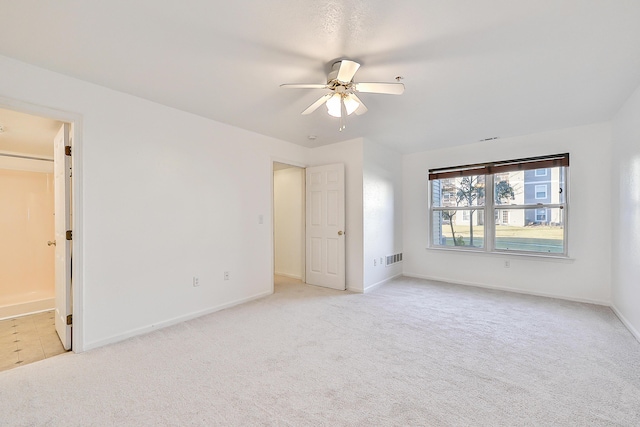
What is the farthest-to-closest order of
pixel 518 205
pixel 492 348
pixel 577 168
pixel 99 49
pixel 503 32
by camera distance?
pixel 518 205
pixel 577 168
pixel 492 348
pixel 99 49
pixel 503 32

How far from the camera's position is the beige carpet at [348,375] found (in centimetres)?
167

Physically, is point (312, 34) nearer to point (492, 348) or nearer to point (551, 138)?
point (492, 348)

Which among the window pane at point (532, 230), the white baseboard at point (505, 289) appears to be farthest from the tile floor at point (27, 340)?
the window pane at point (532, 230)

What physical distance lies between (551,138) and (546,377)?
3.53 metres

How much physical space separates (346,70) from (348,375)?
2.32m

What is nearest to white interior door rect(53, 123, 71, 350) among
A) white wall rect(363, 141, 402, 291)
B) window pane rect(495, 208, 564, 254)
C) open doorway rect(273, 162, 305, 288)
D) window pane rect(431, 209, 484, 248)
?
open doorway rect(273, 162, 305, 288)

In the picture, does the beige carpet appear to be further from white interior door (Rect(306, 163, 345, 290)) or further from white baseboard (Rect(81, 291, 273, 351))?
white interior door (Rect(306, 163, 345, 290))

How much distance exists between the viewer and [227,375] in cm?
208

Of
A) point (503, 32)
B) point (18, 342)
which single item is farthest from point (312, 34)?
point (18, 342)

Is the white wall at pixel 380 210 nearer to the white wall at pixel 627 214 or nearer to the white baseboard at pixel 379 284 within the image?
the white baseboard at pixel 379 284

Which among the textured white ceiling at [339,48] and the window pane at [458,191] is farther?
the window pane at [458,191]

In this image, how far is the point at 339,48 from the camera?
198cm

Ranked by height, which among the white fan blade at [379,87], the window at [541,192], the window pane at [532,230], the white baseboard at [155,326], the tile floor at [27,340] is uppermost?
the white fan blade at [379,87]

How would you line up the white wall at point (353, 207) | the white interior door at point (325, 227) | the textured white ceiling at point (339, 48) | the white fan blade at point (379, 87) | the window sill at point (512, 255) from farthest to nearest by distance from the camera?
the white interior door at point (325, 227) → the white wall at point (353, 207) → the window sill at point (512, 255) → the white fan blade at point (379, 87) → the textured white ceiling at point (339, 48)
